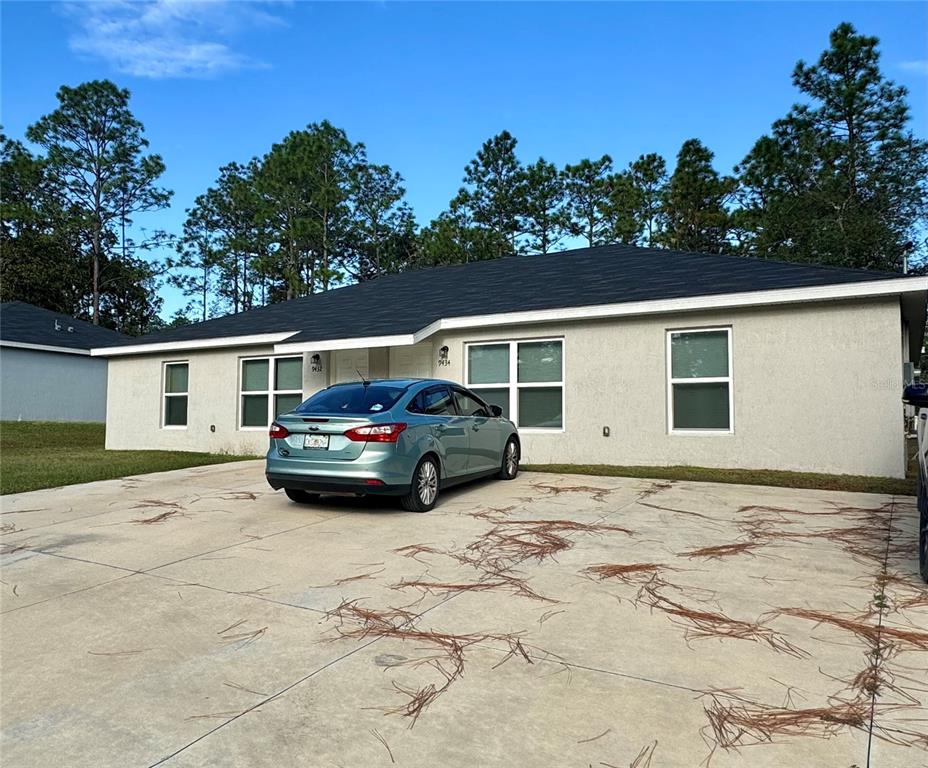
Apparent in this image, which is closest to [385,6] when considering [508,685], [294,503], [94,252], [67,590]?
[294,503]

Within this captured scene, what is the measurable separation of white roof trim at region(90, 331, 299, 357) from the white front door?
1.26 metres

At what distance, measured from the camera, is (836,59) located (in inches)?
1232

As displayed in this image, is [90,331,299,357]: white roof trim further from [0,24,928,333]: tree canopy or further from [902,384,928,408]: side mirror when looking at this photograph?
[0,24,928,333]: tree canopy

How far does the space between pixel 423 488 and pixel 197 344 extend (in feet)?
34.5

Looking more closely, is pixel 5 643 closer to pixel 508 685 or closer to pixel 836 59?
pixel 508 685

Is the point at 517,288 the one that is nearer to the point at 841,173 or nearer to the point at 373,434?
the point at 373,434

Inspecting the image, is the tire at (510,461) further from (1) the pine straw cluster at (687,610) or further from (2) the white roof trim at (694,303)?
(1) the pine straw cluster at (687,610)

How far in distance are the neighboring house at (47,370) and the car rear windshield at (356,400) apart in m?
16.7

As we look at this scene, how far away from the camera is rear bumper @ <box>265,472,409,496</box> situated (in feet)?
20.3

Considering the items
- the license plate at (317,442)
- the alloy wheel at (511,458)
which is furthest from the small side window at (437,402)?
the alloy wheel at (511,458)

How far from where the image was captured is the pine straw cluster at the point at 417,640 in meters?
2.70

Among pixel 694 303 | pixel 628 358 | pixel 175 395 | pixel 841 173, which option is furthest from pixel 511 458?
Answer: pixel 841 173

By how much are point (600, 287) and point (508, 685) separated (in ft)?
32.9

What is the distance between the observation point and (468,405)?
8375mm
